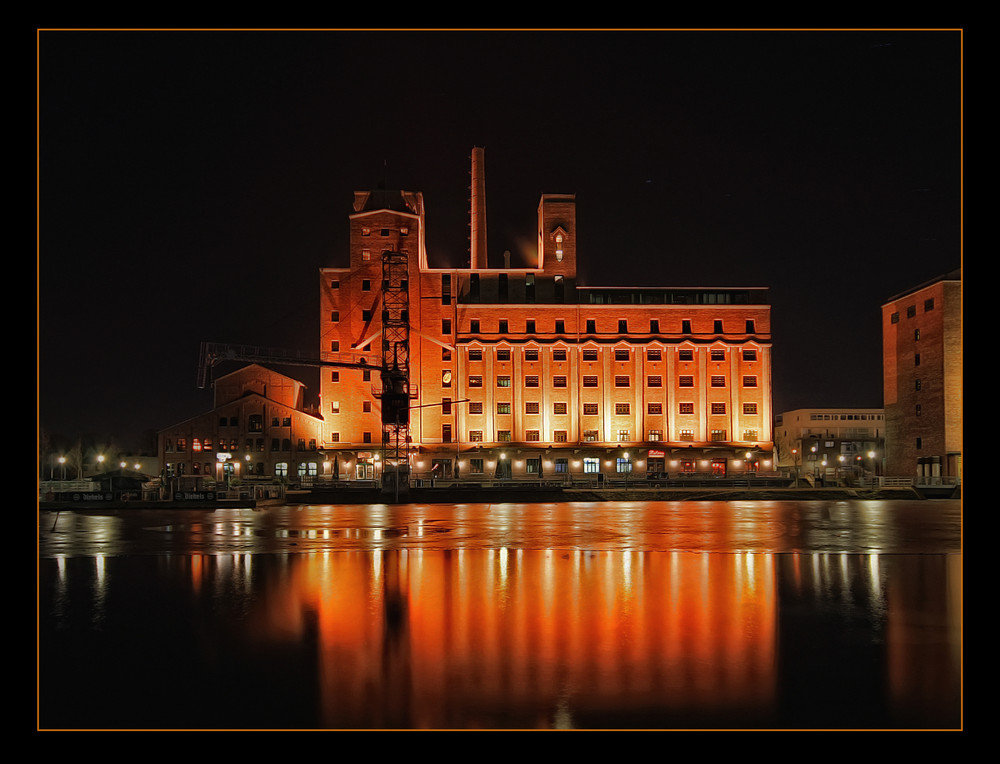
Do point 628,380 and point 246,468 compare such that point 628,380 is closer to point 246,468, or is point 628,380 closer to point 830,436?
point 246,468

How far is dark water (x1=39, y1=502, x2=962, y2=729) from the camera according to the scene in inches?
270

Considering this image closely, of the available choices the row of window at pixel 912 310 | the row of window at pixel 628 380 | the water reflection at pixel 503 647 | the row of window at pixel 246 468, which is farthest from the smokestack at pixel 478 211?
the water reflection at pixel 503 647

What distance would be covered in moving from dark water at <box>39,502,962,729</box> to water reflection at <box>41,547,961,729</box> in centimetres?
3

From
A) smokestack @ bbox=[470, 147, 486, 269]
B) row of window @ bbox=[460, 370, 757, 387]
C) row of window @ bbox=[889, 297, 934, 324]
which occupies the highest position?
smokestack @ bbox=[470, 147, 486, 269]

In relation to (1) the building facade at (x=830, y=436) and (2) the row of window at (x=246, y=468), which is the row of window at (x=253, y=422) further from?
(1) the building facade at (x=830, y=436)

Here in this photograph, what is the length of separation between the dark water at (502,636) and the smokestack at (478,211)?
6634 cm

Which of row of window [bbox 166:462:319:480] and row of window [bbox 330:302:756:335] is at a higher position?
row of window [bbox 330:302:756:335]

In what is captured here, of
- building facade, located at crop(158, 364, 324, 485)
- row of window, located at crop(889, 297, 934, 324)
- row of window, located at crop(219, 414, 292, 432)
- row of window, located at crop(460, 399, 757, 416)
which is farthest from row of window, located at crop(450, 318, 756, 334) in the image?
row of window, located at crop(219, 414, 292, 432)

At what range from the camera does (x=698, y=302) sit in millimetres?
76000

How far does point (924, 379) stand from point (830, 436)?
49.2 m

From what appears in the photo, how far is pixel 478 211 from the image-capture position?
3314 inches

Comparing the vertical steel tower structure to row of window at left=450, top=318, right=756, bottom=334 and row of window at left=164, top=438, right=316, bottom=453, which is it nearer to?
row of window at left=450, top=318, right=756, bottom=334

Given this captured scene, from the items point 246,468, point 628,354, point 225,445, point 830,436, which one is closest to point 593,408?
point 628,354
